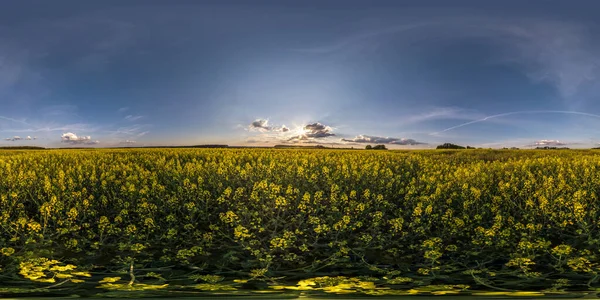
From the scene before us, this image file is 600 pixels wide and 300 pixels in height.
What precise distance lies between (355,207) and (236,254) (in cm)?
239

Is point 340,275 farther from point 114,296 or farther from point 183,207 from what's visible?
point 183,207

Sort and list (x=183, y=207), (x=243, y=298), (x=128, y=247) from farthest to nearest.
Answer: (x=183, y=207), (x=128, y=247), (x=243, y=298)

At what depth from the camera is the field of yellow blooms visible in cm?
494

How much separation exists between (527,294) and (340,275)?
2.15 metres

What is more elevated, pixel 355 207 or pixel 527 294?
pixel 355 207

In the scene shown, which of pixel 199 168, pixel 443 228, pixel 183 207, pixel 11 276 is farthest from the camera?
pixel 199 168

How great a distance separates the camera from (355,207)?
23.4 feet

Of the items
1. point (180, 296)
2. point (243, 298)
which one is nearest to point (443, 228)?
point (243, 298)

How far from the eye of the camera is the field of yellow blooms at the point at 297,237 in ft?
16.2

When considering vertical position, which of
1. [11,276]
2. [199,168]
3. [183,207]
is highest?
[199,168]

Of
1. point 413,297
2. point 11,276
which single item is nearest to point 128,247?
point 11,276

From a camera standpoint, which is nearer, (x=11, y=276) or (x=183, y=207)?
(x=11, y=276)

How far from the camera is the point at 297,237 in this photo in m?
6.37

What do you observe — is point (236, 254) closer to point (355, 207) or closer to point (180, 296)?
point (180, 296)
